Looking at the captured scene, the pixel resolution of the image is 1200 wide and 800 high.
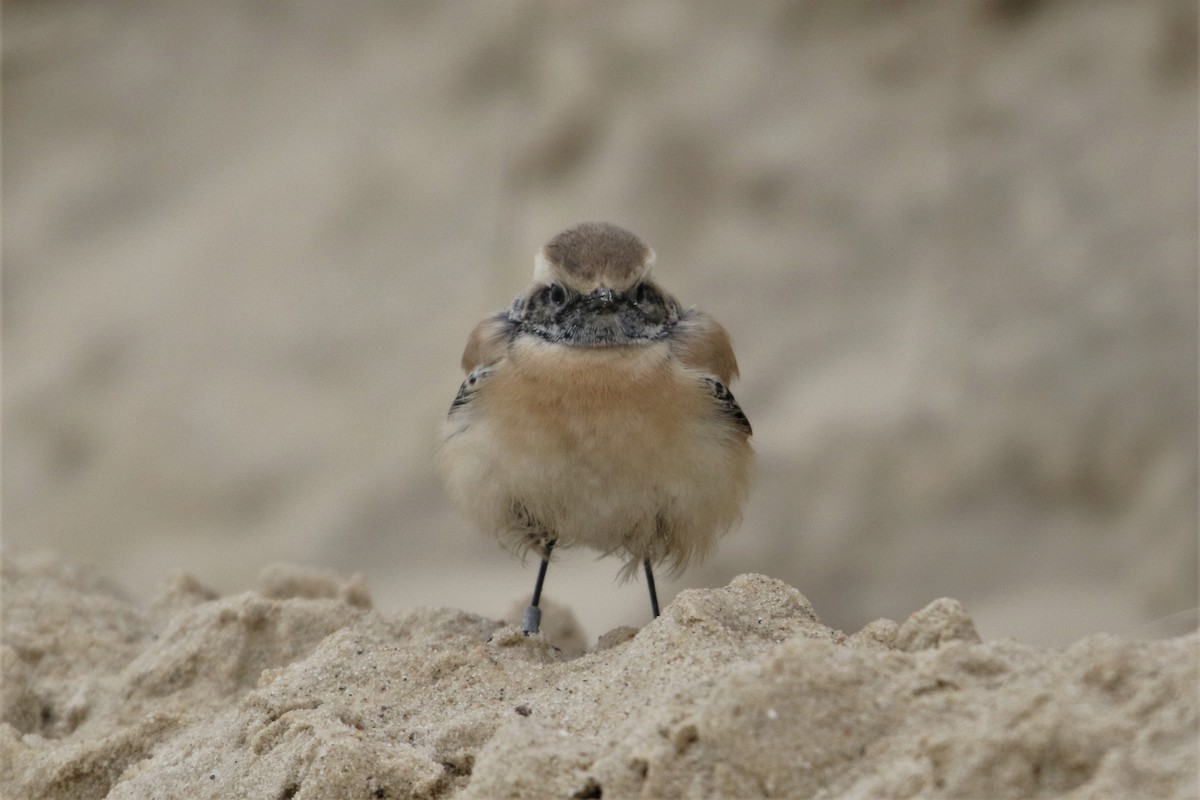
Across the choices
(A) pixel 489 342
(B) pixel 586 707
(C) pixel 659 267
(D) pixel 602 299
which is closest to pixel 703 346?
(D) pixel 602 299

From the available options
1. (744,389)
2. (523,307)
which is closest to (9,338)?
(744,389)

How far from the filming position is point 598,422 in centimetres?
539

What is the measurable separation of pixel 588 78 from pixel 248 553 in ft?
17.8

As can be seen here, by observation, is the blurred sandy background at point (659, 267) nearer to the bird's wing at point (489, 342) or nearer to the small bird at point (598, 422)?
the bird's wing at point (489, 342)

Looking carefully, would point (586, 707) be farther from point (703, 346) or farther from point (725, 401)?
point (703, 346)

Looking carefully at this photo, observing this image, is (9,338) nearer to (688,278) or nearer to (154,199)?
(154,199)

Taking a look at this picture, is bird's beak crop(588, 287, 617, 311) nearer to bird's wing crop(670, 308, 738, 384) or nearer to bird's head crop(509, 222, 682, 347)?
bird's head crop(509, 222, 682, 347)

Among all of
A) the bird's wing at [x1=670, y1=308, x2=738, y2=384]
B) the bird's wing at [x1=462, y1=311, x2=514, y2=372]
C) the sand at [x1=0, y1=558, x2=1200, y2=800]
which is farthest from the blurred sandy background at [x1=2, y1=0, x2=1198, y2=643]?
the sand at [x1=0, y1=558, x2=1200, y2=800]

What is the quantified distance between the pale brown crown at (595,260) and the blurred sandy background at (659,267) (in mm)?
5392

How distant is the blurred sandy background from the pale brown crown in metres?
5.39

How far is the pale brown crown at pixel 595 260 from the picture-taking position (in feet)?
18.8

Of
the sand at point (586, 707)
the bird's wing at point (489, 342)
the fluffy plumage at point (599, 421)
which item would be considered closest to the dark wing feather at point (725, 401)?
the fluffy plumage at point (599, 421)

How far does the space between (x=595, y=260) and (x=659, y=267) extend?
Result: 6.61m

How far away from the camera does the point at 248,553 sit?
13531 millimetres
